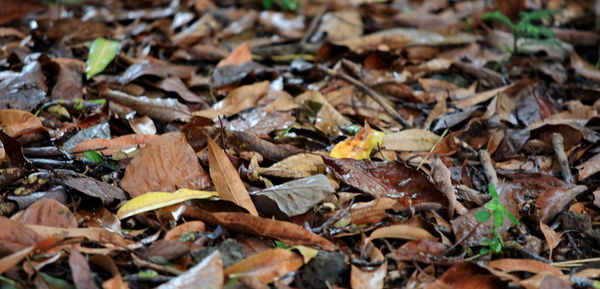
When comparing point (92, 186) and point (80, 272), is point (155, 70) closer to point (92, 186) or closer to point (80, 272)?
point (92, 186)

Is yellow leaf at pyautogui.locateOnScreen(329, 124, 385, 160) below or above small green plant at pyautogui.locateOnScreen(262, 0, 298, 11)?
above

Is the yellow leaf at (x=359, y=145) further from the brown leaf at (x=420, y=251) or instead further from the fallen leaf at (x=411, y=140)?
the brown leaf at (x=420, y=251)

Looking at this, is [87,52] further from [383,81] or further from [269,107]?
[383,81]

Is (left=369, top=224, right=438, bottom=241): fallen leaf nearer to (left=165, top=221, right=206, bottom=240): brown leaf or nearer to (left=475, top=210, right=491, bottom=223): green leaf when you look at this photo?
(left=475, top=210, right=491, bottom=223): green leaf

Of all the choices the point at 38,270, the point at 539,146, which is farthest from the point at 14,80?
the point at 539,146

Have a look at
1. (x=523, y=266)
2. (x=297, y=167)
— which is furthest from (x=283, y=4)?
(x=523, y=266)

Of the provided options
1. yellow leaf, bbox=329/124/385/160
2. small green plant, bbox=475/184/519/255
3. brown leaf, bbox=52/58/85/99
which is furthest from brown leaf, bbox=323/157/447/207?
brown leaf, bbox=52/58/85/99
